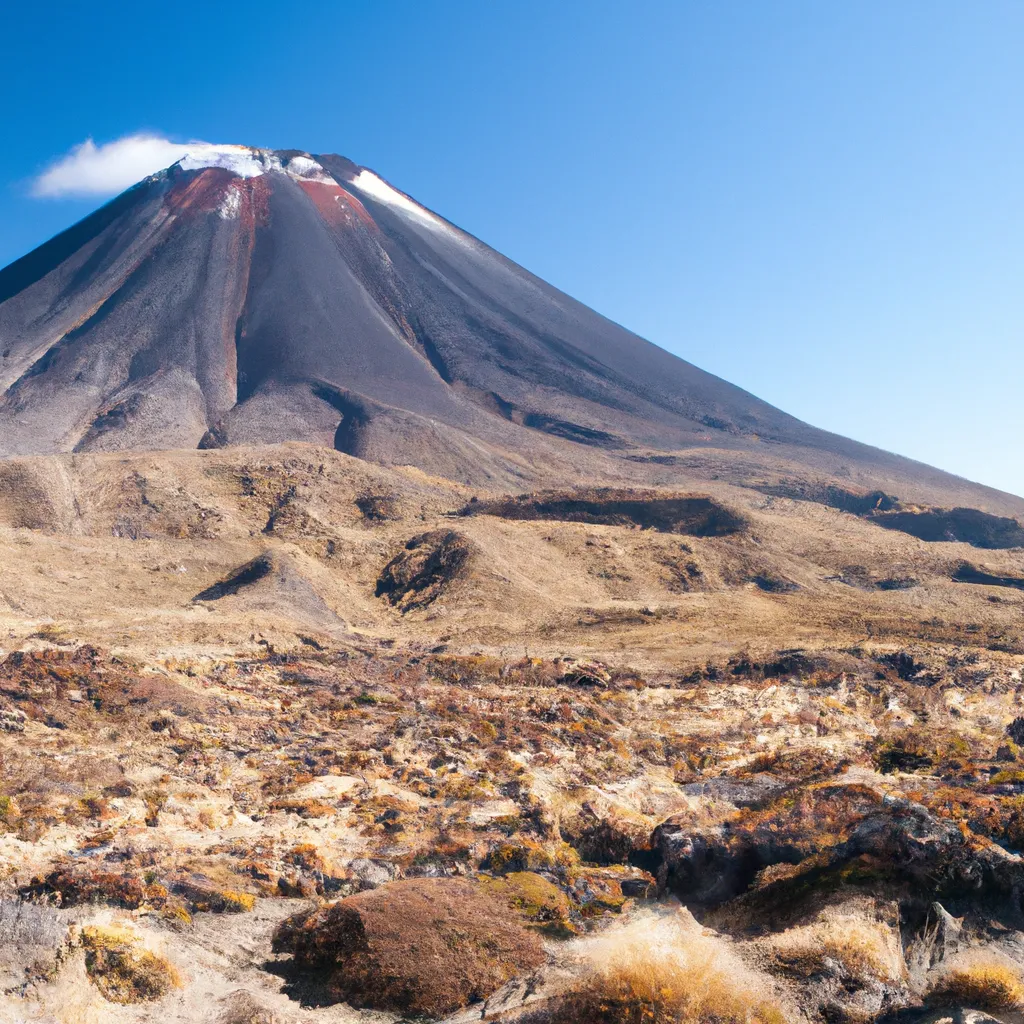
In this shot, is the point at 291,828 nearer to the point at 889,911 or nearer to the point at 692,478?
the point at 889,911

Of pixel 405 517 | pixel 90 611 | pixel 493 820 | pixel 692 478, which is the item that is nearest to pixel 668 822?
pixel 493 820

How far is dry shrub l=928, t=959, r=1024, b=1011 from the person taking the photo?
6.00 metres

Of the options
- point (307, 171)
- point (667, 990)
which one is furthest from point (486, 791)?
point (307, 171)

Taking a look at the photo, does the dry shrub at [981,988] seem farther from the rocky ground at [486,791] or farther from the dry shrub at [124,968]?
the dry shrub at [124,968]

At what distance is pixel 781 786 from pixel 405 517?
29239 millimetres

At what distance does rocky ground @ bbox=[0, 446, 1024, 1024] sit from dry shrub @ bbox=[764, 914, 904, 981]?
0.11 feet

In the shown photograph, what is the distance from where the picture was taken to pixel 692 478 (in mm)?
57312

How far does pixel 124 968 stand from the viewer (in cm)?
630

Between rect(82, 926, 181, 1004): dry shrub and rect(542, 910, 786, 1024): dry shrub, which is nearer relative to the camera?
rect(542, 910, 786, 1024): dry shrub

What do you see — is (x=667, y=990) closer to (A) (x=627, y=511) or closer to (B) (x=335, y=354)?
(A) (x=627, y=511)

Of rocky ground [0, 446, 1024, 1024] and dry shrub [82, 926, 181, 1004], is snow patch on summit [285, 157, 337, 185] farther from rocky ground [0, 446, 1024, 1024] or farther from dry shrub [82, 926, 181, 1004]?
dry shrub [82, 926, 181, 1004]

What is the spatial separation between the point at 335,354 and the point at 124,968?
6270cm

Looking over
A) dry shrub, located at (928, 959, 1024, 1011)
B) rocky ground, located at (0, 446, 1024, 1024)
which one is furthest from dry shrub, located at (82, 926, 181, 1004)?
dry shrub, located at (928, 959, 1024, 1011)

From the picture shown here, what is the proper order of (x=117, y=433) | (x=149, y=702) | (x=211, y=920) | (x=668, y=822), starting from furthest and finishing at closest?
(x=117, y=433), (x=149, y=702), (x=668, y=822), (x=211, y=920)
